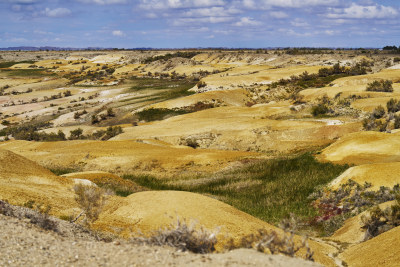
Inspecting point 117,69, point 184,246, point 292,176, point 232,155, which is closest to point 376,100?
point 232,155

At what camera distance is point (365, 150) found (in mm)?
29719

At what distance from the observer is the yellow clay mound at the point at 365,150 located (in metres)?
28.1

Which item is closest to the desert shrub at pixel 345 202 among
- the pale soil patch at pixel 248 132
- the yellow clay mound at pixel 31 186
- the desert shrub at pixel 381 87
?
the yellow clay mound at pixel 31 186

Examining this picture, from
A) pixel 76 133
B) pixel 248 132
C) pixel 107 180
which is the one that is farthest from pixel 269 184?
pixel 76 133

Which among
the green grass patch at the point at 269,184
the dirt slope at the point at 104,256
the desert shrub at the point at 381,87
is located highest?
the desert shrub at the point at 381,87

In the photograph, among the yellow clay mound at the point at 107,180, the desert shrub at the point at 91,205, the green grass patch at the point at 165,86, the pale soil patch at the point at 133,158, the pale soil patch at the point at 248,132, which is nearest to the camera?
the desert shrub at the point at 91,205

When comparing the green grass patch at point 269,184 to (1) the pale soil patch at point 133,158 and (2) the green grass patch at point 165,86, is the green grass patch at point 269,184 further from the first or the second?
(2) the green grass patch at point 165,86

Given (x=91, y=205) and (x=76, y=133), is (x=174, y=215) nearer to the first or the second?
(x=91, y=205)

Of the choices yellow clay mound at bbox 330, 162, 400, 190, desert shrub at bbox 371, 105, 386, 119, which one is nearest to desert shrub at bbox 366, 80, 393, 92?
desert shrub at bbox 371, 105, 386, 119

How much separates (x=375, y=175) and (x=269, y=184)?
24.6ft

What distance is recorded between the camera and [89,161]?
36781mm

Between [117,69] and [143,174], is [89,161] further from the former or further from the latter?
[117,69]

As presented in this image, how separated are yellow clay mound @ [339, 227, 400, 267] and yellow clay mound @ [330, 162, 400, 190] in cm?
735

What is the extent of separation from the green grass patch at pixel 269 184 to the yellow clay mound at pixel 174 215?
5977 mm
